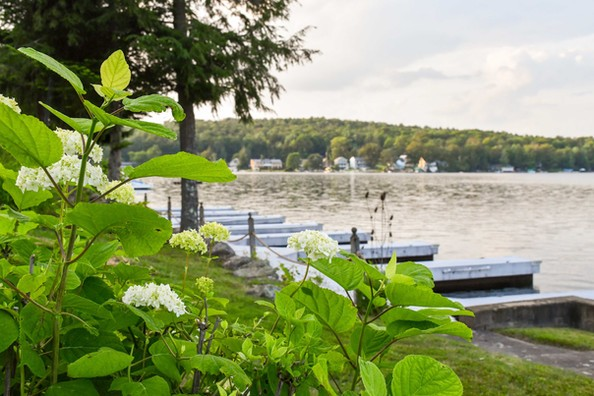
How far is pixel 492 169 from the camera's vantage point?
98.5 m

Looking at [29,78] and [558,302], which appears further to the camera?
[29,78]

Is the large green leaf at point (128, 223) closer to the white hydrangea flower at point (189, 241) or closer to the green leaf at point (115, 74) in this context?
the green leaf at point (115, 74)

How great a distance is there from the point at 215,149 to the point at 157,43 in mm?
61585

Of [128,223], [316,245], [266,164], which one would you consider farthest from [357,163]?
[128,223]

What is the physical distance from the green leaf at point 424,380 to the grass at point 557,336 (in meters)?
7.35

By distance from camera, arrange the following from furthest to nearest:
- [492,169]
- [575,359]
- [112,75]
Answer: [492,169] → [575,359] → [112,75]

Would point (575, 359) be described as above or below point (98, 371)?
below

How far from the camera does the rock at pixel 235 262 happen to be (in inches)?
435

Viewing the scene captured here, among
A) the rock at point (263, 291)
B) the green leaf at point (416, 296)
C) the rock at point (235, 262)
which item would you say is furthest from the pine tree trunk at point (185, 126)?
the green leaf at point (416, 296)

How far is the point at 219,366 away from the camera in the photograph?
2.78ft

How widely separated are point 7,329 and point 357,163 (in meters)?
95.9

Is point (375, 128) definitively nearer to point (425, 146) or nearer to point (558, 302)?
point (425, 146)

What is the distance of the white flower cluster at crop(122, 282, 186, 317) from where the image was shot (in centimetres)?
94

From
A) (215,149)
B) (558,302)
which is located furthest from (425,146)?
(558,302)
